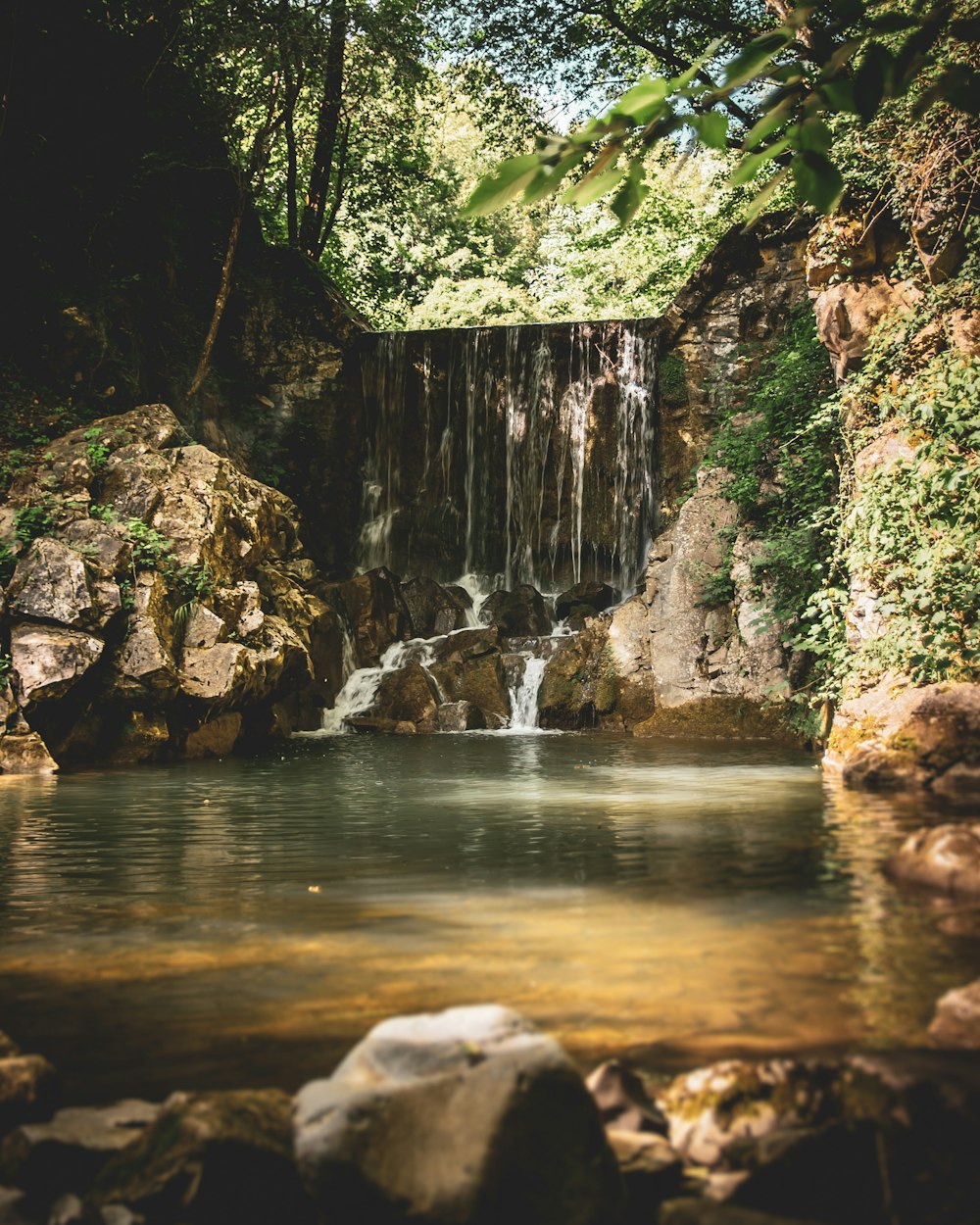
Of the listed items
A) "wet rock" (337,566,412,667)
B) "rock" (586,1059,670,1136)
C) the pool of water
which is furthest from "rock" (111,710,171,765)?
"rock" (586,1059,670,1136)

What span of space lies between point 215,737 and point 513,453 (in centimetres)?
965

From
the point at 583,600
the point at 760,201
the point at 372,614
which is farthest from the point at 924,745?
the point at 372,614

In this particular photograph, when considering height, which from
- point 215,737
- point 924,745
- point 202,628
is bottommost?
point 215,737

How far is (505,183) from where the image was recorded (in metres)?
1.76

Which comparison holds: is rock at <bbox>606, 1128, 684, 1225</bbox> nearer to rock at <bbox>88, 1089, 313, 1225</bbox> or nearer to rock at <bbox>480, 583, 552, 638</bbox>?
rock at <bbox>88, 1089, 313, 1225</bbox>

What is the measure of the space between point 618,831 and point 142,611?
678 centimetres

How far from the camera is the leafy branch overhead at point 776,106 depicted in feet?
5.60

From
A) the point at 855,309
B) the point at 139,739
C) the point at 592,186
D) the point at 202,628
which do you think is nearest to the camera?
the point at 592,186

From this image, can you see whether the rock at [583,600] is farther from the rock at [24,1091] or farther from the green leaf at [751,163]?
the green leaf at [751,163]

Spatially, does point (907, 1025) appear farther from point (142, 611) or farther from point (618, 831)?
point (142, 611)

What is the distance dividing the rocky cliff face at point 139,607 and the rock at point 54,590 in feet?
0.05

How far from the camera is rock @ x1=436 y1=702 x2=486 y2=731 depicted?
14.8 meters

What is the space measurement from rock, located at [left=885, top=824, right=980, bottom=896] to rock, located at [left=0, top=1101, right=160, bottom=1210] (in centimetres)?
332

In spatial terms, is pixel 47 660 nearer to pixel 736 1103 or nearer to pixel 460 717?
pixel 460 717
